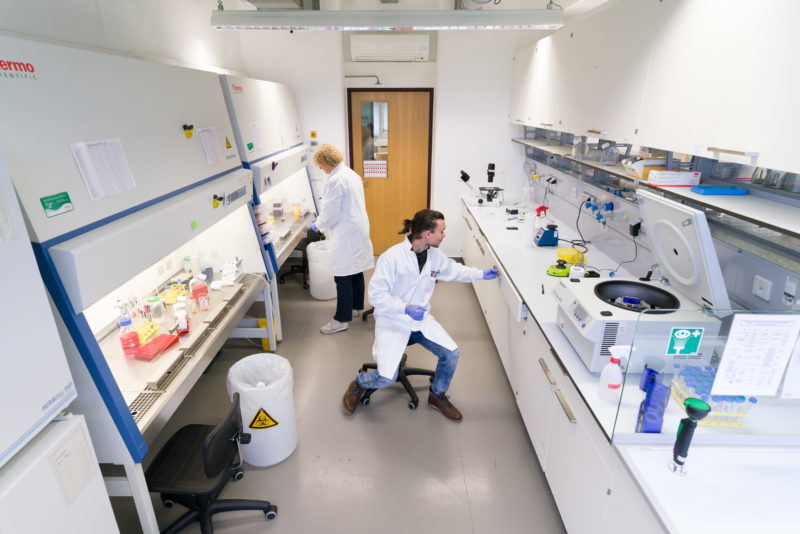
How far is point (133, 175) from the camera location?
1805 millimetres

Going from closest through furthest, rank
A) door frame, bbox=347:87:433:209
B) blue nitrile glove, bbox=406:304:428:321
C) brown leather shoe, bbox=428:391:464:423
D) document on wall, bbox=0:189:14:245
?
document on wall, bbox=0:189:14:245
blue nitrile glove, bbox=406:304:428:321
brown leather shoe, bbox=428:391:464:423
door frame, bbox=347:87:433:209

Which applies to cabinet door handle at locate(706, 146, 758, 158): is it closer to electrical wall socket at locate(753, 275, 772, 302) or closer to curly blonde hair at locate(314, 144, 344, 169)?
electrical wall socket at locate(753, 275, 772, 302)

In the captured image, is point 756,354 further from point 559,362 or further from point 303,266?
point 303,266

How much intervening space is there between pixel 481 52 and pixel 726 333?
407cm

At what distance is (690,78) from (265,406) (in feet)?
8.01

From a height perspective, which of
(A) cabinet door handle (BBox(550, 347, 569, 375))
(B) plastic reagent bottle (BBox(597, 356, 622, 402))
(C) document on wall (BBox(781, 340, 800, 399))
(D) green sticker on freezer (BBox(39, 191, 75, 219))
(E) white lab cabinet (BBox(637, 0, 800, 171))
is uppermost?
(E) white lab cabinet (BBox(637, 0, 800, 171))

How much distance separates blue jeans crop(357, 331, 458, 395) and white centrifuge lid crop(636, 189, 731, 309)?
128 cm

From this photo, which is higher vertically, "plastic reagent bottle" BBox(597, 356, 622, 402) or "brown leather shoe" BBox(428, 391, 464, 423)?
"plastic reagent bottle" BBox(597, 356, 622, 402)

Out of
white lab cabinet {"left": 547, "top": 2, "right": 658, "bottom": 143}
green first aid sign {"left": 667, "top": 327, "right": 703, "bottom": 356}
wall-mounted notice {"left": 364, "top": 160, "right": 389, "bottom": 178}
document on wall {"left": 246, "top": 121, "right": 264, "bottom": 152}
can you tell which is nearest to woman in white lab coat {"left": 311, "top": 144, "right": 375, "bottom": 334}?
document on wall {"left": 246, "top": 121, "right": 264, "bottom": 152}

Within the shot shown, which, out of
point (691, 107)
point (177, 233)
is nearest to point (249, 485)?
point (177, 233)

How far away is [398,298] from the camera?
266 cm

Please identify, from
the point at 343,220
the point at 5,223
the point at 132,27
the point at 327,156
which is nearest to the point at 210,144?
the point at 132,27

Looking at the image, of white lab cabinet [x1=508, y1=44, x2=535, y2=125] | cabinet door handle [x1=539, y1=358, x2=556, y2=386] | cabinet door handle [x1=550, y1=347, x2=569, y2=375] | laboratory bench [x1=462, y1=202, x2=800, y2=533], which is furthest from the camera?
white lab cabinet [x1=508, y1=44, x2=535, y2=125]

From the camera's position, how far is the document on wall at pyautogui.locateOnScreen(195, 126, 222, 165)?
244 centimetres
